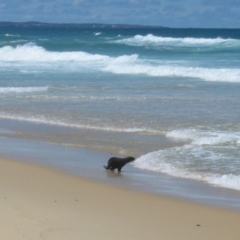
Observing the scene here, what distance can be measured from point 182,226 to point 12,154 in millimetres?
4362

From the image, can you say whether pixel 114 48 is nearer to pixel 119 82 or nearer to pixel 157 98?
pixel 119 82

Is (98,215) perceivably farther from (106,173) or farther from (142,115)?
(142,115)

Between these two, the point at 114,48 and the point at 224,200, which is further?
the point at 114,48

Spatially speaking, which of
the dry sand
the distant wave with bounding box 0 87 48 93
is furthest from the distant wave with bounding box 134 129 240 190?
the distant wave with bounding box 0 87 48 93

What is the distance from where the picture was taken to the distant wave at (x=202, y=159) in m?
8.62

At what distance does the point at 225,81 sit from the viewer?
22500mm

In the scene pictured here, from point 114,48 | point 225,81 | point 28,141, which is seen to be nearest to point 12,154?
point 28,141

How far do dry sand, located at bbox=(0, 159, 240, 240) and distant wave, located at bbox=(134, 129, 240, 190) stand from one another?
3.82 ft

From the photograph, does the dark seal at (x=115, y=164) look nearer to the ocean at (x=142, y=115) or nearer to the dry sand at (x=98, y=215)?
the ocean at (x=142, y=115)

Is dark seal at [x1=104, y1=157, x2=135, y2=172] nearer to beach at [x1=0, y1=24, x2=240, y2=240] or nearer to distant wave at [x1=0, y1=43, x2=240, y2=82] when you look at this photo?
beach at [x1=0, y1=24, x2=240, y2=240]

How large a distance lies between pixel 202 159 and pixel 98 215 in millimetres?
3136

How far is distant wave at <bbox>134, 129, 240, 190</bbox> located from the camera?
8.62 metres

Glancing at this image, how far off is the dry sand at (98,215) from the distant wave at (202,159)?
1.17 meters

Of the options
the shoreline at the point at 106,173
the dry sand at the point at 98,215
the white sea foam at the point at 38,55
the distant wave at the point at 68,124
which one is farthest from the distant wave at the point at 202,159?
the white sea foam at the point at 38,55
